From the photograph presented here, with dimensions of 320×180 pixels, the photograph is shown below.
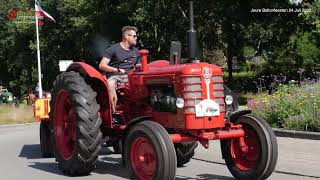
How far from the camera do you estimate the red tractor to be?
7402mm

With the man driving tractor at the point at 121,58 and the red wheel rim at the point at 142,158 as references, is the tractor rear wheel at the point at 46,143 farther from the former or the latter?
the red wheel rim at the point at 142,158

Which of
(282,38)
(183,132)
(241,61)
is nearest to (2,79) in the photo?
(241,61)

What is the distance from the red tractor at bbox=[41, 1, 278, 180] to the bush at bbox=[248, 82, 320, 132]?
381 cm

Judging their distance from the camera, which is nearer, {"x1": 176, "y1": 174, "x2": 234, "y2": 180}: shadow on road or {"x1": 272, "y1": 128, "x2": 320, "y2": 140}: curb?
{"x1": 176, "y1": 174, "x2": 234, "y2": 180}: shadow on road

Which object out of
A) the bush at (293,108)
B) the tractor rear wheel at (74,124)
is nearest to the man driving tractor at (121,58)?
the tractor rear wheel at (74,124)

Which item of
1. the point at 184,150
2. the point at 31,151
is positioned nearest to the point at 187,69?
the point at 184,150

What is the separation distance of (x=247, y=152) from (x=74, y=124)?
110 inches

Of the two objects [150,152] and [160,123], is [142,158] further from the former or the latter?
[160,123]

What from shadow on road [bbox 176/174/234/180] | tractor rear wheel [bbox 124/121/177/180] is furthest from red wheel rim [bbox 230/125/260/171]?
tractor rear wheel [bbox 124/121/177/180]

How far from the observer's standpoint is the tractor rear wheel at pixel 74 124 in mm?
8383

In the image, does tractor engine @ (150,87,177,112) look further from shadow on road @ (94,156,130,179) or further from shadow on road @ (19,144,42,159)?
shadow on road @ (19,144,42,159)

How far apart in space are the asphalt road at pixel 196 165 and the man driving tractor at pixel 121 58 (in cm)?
139

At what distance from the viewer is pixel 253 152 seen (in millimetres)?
7945

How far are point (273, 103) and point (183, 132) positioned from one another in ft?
20.3
